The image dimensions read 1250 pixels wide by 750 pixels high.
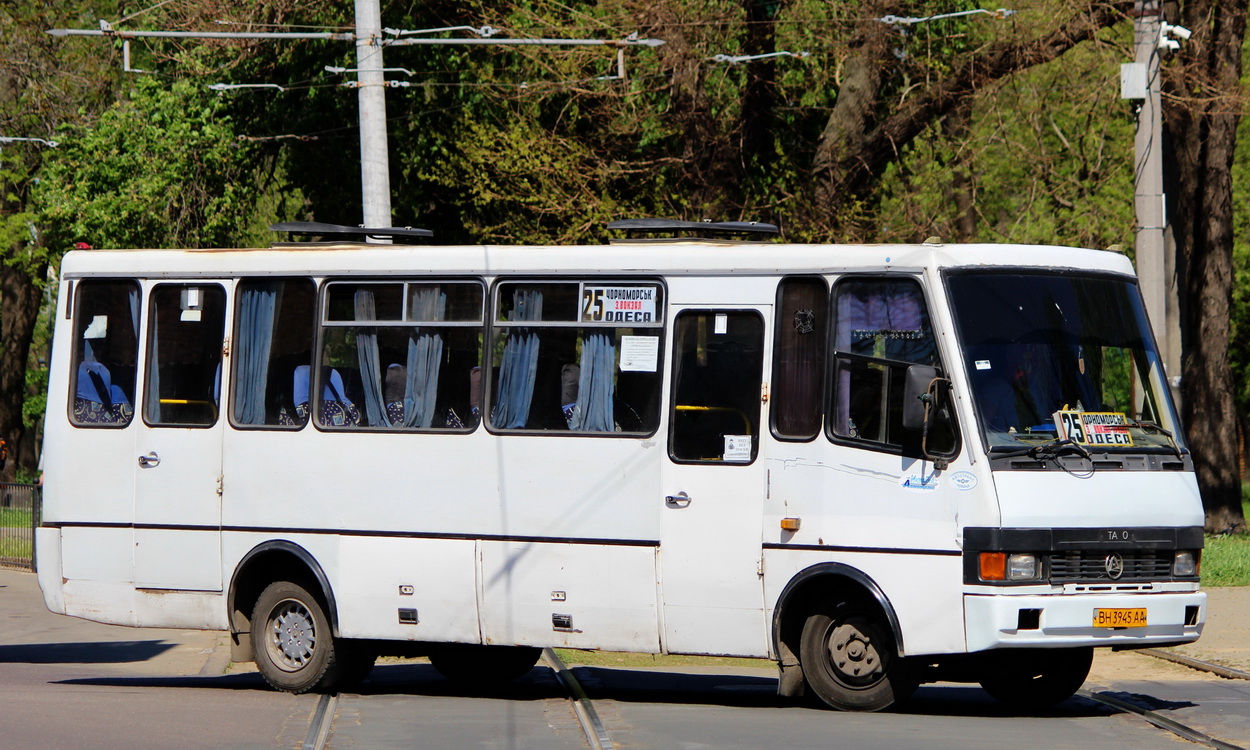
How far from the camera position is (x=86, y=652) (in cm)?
1614

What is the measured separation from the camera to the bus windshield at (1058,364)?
10133mm

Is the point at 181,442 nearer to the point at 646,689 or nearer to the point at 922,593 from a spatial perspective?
the point at 646,689

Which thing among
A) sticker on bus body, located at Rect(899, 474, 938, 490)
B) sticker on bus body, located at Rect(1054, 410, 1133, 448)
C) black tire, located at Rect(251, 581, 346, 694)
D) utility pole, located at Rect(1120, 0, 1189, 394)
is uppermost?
utility pole, located at Rect(1120, 0, 1189, 394)

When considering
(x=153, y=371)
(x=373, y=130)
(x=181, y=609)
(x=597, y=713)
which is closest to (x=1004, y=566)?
(x=597, y=713)

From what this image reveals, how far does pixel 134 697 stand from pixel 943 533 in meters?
5.48

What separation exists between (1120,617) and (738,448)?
2416 mm

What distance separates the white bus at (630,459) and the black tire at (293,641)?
21 mm

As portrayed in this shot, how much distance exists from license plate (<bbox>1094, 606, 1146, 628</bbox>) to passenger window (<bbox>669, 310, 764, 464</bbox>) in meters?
2.20

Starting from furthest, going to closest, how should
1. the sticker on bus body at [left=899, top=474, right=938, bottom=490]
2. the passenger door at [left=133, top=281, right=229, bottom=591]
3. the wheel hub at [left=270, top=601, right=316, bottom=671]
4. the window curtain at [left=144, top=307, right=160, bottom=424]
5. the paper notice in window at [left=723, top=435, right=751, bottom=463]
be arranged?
1. the window curtain at [left=144, top=307, right=160, bottom=424]
2. the passenger door at [left=133, top=281, right=229, bottom=591]
3. the wheel hub at [left=270, top=601, right=316, bottom=671]
4. the paper notice in window at [left=723, top=435, right=751, bottom=463]
5. the sticker on bus body at [left=899, top=474, right=938, bottom=490]

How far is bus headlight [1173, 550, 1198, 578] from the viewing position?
1027 cm

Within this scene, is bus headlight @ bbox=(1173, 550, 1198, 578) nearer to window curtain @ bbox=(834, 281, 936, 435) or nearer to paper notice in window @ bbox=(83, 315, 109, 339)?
window curtain @ bbox=(834, 281, 936, 435)

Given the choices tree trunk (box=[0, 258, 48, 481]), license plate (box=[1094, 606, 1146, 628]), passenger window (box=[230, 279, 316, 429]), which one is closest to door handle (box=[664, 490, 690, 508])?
license plate (box=[1094, 606, 1146, 628])

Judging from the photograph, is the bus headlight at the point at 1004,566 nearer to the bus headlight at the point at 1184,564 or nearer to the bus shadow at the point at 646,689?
the bus headlight at the point at 1184,564

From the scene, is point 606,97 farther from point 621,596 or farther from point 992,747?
point 992,747
